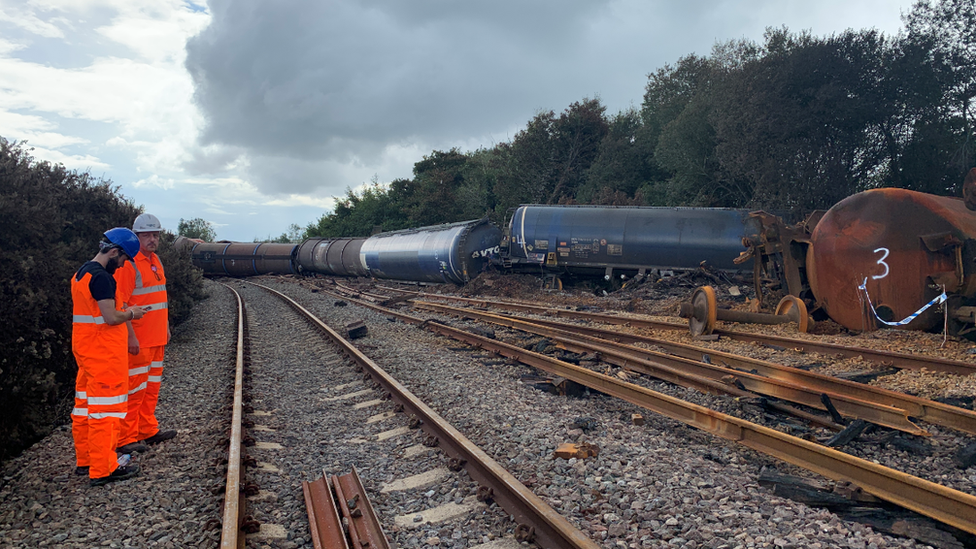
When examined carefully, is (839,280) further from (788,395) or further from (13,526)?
(13,526)

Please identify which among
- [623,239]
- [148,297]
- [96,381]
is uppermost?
[623,239]

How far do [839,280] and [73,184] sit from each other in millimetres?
12386

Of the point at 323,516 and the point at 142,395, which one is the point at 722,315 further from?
the point at 142,395

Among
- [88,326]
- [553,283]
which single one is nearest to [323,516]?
[88,326]

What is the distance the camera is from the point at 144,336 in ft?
16.6

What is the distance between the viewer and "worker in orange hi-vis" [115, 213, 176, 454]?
4.79 metres

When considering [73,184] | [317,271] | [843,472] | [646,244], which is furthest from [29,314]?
[317,271]

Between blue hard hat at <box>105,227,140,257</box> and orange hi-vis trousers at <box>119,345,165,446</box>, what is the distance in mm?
962

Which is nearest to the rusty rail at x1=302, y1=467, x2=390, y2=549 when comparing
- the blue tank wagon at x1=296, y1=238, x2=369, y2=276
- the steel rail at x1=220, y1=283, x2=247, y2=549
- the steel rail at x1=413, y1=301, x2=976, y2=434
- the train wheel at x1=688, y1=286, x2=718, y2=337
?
the steel rail at x1=220, y1=283, x2=247, y2=549

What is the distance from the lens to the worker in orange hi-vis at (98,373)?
417 centimetres

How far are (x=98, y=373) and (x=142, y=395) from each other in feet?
2.86

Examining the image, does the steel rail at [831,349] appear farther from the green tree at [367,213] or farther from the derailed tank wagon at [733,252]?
the green tree at [367,213]

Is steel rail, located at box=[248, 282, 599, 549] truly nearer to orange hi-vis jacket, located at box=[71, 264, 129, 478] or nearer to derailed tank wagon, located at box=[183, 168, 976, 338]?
orange hi-vis jacket, located at box=[71, 264, 129, 478]

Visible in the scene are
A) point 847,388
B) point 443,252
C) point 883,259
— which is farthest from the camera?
point 443,252
